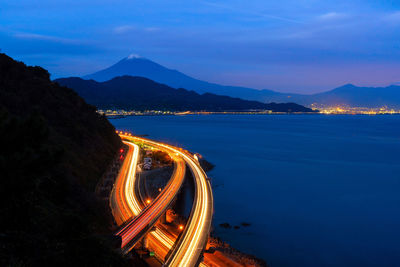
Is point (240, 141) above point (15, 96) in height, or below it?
below

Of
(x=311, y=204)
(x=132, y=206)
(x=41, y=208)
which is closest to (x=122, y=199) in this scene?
(x=132, y=206)

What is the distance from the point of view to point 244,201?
24719 millimetres

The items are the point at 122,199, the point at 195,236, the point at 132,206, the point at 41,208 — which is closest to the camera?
the point at 41,208

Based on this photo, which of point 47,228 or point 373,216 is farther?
point 373,216

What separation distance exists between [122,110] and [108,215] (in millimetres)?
141624

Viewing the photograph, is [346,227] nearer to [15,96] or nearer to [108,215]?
[108,215]

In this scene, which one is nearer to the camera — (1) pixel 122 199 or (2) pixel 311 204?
(1) pixel 122 199

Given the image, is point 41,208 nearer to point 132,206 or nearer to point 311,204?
point 132,206

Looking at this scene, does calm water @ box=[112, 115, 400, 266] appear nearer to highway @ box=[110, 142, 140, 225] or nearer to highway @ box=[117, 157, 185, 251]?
Result: highway @ box=[117, 157, 185, 251]

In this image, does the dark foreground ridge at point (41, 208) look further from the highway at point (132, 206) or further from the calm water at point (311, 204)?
the calm water at point (311, 204)

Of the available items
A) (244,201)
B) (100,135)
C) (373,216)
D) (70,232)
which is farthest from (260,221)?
(100,135)

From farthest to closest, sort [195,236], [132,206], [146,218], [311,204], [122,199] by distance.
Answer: [311,204] < [122,199] < [132,206] < [146,218] < [195,236]

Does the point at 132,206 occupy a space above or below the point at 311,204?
above

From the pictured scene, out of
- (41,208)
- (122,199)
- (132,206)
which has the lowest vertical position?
(132,206)
